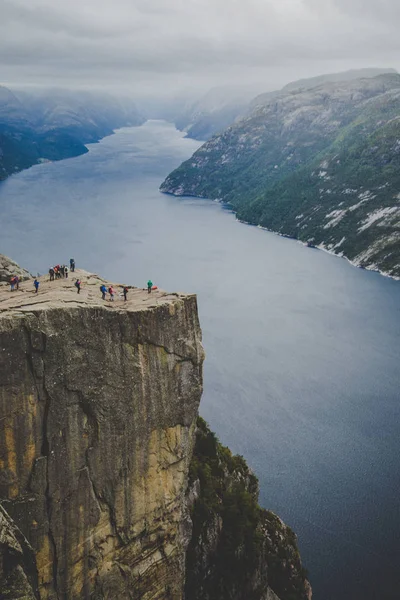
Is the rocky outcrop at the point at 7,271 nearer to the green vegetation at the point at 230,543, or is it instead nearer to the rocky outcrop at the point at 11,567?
the green vegetation at the point at 230,543

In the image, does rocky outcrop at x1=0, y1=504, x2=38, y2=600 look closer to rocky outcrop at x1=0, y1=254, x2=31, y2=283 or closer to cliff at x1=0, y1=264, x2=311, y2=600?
cliff at x1=0, y1=264, x2=311, y2=600

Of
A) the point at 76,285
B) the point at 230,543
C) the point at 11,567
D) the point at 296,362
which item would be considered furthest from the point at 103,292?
the point at 296,362

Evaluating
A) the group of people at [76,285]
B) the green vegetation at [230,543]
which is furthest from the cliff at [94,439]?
the green vegetation at [230,543]

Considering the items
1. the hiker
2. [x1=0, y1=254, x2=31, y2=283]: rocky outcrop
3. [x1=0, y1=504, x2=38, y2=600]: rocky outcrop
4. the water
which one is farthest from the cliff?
the water

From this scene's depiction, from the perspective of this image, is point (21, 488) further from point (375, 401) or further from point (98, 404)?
point (375, 401)

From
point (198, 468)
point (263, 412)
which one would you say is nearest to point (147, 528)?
point (198, 468)
